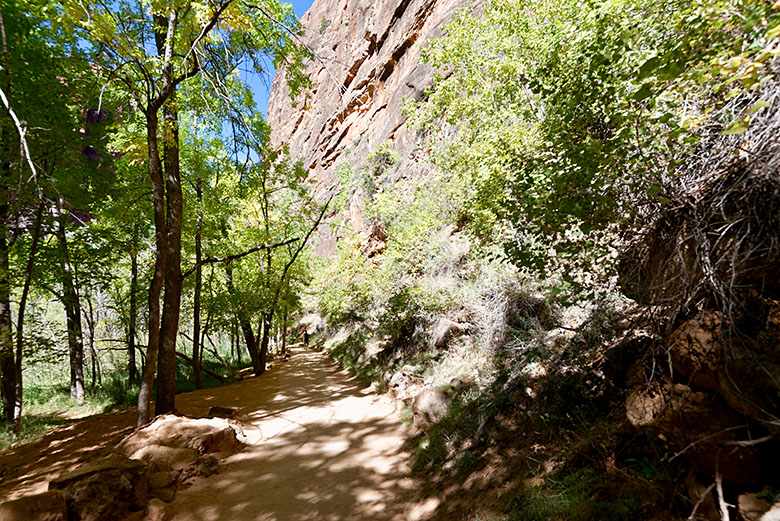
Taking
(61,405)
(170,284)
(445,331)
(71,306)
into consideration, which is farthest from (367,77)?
(61,405)

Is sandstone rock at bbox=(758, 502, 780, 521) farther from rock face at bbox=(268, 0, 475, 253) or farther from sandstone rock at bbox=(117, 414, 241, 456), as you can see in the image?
rock face at bbox=(268, 0, 475, 253)

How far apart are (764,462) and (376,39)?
1117 inches

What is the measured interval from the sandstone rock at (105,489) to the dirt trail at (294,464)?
0.47 metres

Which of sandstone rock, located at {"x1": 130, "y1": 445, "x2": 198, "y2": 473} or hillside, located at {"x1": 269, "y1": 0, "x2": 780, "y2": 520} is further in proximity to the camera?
sandstone rock, located at {"x1": 130, "y1": 445, "x2": 198, "y2": 473}

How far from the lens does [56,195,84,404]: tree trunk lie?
7215 mm

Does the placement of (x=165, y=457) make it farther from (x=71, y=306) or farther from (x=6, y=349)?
(x=71, y=306)

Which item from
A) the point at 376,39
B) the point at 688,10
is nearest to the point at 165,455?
the point at 688,10

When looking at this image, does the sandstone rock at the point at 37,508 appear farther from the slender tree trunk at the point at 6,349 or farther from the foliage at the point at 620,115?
the foliage at the point at 620,115

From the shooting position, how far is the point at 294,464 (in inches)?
192

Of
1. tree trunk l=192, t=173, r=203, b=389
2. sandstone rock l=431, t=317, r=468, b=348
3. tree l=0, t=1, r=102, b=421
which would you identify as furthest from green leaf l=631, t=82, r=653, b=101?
tree trunk l=192, t=173, r=203, b=389

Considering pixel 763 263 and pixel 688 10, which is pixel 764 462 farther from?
pixel 688 10

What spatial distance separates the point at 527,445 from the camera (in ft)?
10.8

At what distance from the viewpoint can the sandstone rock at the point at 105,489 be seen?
10.5 feet

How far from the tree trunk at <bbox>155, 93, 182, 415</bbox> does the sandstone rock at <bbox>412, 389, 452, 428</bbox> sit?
15.4 feet
